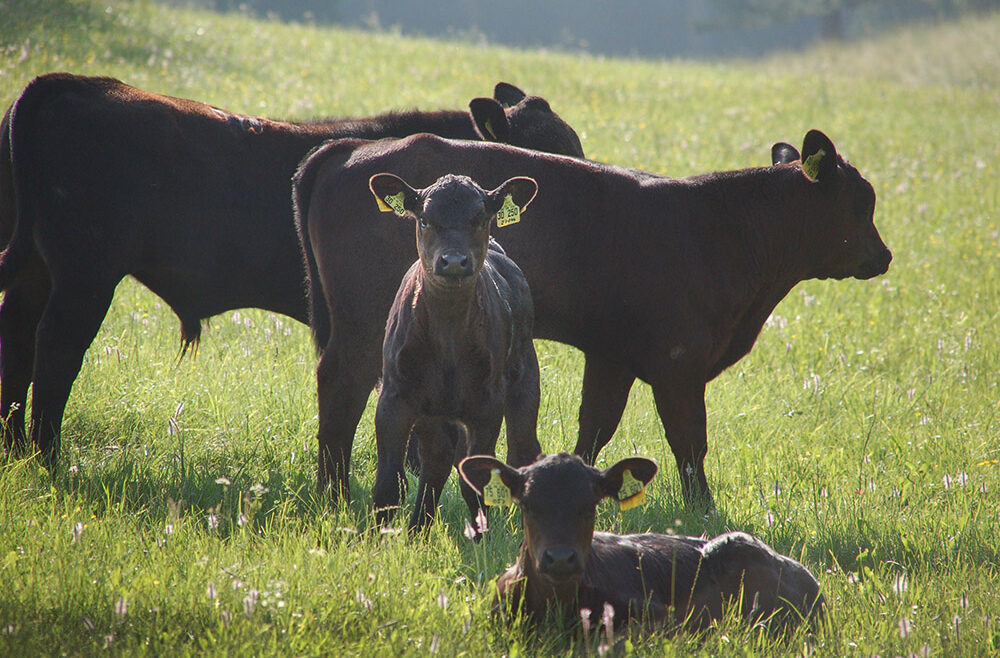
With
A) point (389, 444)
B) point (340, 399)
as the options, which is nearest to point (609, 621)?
point (389, 444)

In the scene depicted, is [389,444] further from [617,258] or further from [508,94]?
[508,94]

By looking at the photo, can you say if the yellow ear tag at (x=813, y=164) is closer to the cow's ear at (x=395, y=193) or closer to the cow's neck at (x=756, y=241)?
the cow's neck at (x=756, y=241)

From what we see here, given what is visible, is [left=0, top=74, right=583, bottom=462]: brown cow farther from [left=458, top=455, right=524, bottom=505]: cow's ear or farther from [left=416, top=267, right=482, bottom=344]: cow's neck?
[left=458, top=455, right=524, bottom=505]: cow's ear

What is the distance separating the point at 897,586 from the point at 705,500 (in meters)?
1.71

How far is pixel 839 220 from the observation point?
664 cm

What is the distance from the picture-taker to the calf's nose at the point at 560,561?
368 cm

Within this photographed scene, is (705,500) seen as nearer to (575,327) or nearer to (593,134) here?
(575,327)

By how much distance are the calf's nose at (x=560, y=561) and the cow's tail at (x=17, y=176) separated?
144 inches

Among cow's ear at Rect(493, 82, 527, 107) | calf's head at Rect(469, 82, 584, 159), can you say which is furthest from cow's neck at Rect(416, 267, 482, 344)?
cow's ear at Rect(493, 82, 527, 107)

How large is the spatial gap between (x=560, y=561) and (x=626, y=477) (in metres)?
0.45

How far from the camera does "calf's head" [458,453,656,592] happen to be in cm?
373

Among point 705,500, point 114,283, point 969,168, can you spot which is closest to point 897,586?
point 705,500

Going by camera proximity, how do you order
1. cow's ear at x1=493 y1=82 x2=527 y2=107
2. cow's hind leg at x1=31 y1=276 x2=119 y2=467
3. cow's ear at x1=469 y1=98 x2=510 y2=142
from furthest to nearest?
cow's ear at x1=493 y1=82 x2=527 y2=107
cow's ear at x1=469 y1=98 x2=510 y2=142
cow's hind leg at x1=31 y1=276 x2=119 y2=467

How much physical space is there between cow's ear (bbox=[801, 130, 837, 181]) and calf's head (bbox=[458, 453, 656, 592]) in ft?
10.6
